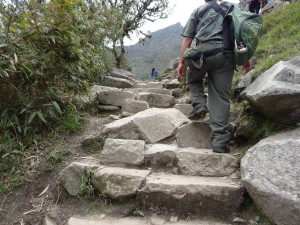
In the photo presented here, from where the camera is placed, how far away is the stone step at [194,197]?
2.48 m

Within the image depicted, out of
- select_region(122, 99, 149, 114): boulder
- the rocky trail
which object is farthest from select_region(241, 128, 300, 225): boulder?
select_region(122, 99, 149, 114): boulder

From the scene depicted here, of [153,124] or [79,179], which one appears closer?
[79,179]

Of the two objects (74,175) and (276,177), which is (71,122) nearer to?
(74,175)

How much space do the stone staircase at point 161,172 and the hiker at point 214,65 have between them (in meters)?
0.27

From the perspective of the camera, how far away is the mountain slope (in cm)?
4019

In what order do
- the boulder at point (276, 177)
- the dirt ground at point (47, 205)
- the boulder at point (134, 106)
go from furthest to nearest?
the boulder at point (134, 106)
the dirt ground at point (47, 205)
the boulder at point (276, 177)

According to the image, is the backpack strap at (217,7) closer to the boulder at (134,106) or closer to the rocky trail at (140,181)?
the rocky trail at (140,181)

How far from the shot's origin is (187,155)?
119 inches

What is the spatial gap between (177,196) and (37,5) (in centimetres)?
276

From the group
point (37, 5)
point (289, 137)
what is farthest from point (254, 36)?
point (37, 5)

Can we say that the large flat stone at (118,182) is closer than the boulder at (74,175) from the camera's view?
Yes

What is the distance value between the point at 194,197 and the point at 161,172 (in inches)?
23.1

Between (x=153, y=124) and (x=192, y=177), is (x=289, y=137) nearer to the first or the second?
(x=192, y=177)

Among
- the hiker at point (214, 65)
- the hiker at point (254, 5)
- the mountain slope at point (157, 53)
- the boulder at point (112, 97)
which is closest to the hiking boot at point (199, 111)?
the hiker at point (214, 65)
